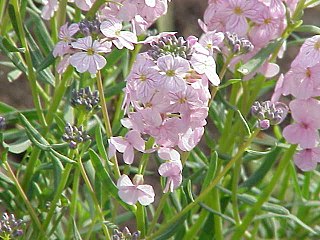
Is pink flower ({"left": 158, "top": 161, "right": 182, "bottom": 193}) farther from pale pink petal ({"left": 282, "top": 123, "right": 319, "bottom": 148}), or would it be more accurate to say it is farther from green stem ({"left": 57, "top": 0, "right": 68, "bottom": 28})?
green stem ({"left": 57, "top": 0, "right": 68, "bottom": 28})

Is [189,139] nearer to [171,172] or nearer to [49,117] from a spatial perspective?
[171,172]

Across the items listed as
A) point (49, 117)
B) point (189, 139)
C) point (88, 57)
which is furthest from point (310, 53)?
point (49, 117)

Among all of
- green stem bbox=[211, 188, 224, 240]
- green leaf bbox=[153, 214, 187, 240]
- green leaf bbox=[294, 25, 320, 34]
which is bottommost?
green stem bbox=[211, 188, 224, 240]

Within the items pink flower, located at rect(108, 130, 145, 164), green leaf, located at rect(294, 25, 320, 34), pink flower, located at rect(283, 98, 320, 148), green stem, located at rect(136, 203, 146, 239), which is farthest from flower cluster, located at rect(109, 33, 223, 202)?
green leaf, located at rect(294, 25, 320, 34)

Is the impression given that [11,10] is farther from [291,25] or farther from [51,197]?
[291,25]

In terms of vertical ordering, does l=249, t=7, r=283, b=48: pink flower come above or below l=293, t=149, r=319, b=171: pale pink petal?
above

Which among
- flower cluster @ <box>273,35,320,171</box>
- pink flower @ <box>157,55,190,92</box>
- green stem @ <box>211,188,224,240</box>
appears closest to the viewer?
pink flower @ <box>157,55,190,92</box>
